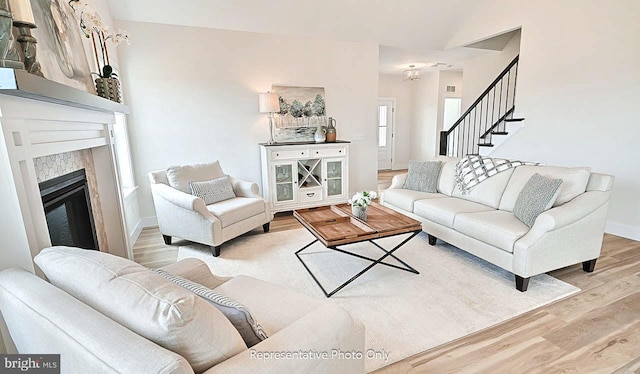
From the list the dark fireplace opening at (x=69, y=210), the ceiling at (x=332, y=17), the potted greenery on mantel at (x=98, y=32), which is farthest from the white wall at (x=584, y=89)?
the dark fireplace opening at (x=69, y=210)

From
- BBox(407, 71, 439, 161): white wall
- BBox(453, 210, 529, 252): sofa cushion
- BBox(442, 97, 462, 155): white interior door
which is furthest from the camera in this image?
BBox(442, 97, 462, 155): white interior door

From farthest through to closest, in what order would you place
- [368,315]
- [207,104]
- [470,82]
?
[470,82]
[207,104]
[368,315]

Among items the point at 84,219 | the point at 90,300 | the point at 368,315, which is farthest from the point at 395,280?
the point at 84,219

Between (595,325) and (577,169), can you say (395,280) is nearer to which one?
(595,325)

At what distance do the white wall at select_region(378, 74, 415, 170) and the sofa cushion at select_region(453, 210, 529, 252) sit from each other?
228 inches

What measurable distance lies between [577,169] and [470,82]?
436 centimetres

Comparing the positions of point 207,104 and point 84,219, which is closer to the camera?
point 84,219

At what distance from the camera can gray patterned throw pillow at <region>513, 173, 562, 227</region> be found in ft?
7.99

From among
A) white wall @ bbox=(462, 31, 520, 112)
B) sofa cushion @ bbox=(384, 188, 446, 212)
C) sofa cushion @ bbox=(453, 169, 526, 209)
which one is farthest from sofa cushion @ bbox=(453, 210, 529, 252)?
white wall @ bbox=(462, 31, 520, 112)

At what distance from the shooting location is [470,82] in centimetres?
632

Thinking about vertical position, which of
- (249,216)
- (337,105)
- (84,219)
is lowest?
(249,216)

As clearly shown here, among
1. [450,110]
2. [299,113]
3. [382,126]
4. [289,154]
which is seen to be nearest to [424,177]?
[289,154]

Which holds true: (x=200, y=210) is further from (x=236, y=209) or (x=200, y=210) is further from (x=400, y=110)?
(x=400, y=110)

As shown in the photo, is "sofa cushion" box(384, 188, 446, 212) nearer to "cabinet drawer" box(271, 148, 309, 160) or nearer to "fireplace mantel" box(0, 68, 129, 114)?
"cabinet drawer" box(271, 148, 309, 160)
